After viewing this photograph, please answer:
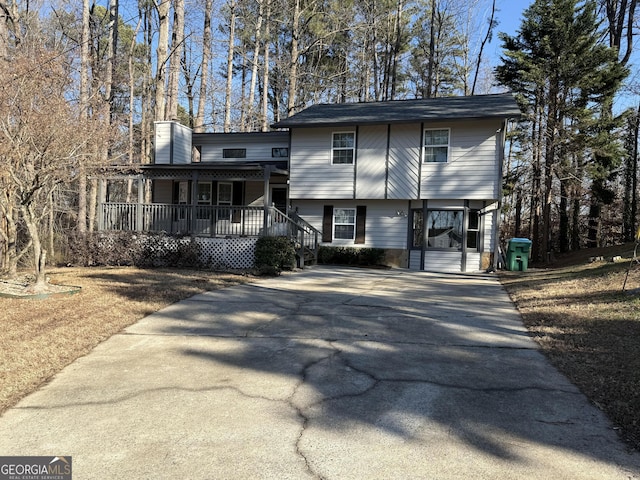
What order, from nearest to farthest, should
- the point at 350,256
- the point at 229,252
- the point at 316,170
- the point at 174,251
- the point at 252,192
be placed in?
the point at 174,251 < the point at 229,252 < the point at 350,256 < the point at 316,170 < the point at 252,192

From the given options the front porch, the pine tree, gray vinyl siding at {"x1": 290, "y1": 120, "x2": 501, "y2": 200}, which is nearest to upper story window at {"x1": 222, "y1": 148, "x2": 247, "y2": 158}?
gray vinyl siding at {"x1": 290, "y1": 120, "x2": 501, "y2": 200}

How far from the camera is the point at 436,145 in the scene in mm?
15477

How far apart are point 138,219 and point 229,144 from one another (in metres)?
6.08

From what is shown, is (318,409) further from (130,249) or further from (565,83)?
(565,83)

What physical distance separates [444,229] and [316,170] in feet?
17.3

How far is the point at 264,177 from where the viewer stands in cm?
1348

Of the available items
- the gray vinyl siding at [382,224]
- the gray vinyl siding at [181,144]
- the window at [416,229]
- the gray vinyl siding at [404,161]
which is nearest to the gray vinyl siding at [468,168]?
the gray vinyl siding at [404,161]

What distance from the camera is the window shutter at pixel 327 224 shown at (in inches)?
676

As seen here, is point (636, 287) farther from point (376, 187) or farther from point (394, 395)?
point (376, 187)

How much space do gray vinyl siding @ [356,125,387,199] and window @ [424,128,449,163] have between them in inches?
59.1

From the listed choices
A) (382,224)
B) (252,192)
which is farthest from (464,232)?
(252,192)


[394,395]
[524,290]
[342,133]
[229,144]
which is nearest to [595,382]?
[394,395]

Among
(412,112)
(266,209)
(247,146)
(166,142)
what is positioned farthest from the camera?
(247,146)

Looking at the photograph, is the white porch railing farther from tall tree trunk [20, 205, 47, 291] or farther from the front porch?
tall tree trunk [20, 205, 47, 291]
